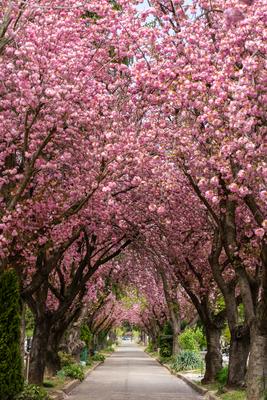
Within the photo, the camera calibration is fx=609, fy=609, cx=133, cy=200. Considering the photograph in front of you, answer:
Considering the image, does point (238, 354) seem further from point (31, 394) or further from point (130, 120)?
point (130, 120)

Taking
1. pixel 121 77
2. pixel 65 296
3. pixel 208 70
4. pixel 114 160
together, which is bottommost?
pixel 65 296

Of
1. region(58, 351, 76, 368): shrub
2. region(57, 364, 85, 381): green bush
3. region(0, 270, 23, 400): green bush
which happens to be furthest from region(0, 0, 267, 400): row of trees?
region(58, 351, 76, 368): shrub

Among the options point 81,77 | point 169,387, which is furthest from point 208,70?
point 169,387

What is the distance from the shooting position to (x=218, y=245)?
15.9 metres

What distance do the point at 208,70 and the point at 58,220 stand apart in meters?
4.27

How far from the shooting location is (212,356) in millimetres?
21250

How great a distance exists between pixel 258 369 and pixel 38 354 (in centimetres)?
783

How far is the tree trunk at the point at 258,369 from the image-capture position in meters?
12.5

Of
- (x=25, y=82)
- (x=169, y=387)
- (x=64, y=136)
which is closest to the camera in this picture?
(x=25, y=82)

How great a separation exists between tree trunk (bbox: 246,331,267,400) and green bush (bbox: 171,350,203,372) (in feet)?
62.3

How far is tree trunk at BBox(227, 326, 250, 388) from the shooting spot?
1719 centimetres

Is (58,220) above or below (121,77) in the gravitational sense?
below

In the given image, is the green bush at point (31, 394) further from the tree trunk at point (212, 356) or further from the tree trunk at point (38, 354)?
the tree trunk at point (212, 356)

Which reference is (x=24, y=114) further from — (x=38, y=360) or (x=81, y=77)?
(x=38, y=360)
